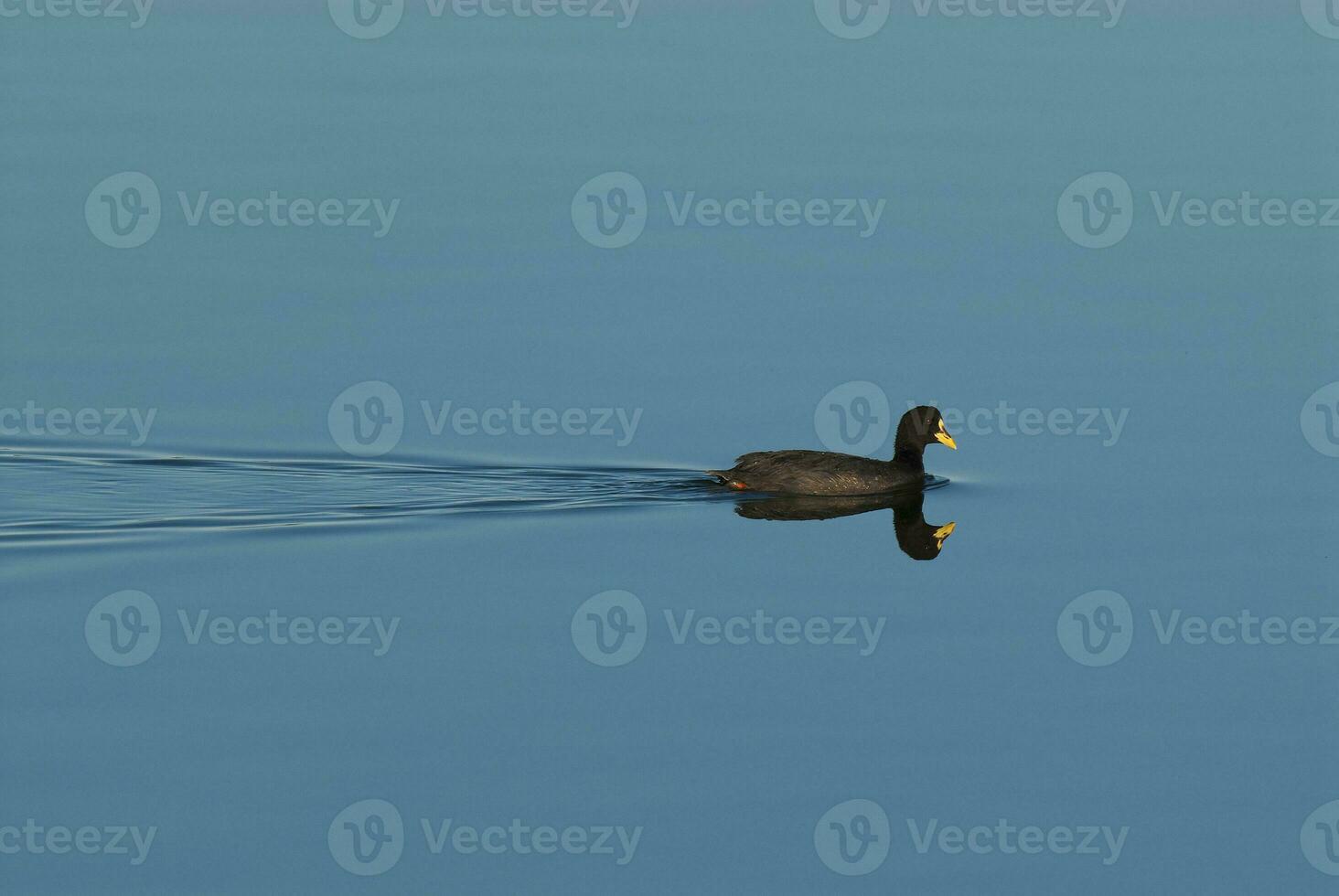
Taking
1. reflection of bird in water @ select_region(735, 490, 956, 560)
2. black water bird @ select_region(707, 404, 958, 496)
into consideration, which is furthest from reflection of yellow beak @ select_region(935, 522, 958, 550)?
black water bird @ select_region(707, 404, 958, 496)

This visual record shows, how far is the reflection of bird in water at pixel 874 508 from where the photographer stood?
59.0 feet

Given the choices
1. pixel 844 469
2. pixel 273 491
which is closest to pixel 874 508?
pixel 844 469

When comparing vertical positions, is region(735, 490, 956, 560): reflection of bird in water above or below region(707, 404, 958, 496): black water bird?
below

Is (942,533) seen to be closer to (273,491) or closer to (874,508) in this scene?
(874,508)

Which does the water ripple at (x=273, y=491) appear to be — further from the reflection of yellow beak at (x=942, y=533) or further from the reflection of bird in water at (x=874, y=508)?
the reflection of yellow beak at (x=942, y=533)

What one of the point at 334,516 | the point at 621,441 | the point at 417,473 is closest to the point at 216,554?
the point at 334,516

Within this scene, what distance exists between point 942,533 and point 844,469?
161 centimetres

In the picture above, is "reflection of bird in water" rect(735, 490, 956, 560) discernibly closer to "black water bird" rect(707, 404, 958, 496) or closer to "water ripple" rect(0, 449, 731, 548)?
"black water bird" rect(707, 404, 958, 496)

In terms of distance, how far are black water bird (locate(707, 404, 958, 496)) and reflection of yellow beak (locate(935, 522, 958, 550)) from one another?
1.39 m

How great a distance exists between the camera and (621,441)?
19.6 meters

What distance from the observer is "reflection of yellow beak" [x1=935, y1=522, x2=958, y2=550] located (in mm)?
17781

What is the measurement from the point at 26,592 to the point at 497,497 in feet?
13.8

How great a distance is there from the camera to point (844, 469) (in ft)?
64.0

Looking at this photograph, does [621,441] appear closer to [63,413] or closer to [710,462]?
[710,462]
